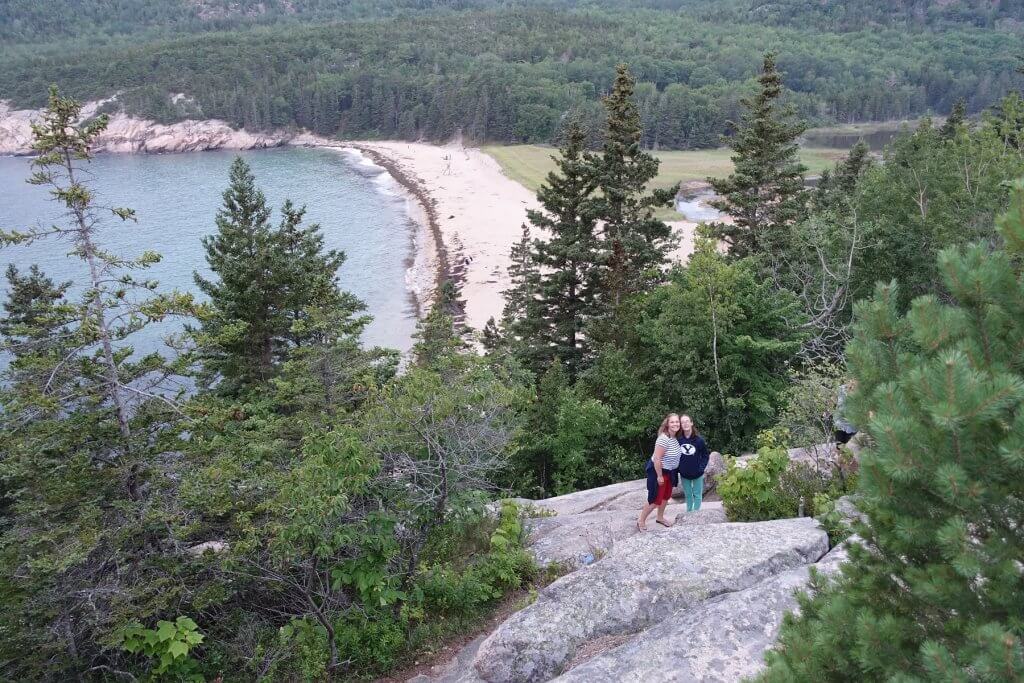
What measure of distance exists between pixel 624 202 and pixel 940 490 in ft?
66.1

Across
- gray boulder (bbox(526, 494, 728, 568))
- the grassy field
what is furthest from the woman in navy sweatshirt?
the grassy field

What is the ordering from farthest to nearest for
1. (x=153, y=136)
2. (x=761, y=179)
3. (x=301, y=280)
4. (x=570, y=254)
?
(x=153, y=136) < (x=761, y=179) < (x=570, y=254) < (x=301, y=280)

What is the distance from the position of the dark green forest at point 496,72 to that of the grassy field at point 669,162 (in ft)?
21.8

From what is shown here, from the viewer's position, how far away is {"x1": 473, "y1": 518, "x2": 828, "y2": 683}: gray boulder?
7.33 m

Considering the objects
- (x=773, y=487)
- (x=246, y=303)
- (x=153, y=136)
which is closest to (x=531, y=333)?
(x=246, y=303)

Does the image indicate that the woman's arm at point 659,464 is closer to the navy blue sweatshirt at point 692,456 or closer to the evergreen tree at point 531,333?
the navy blue sweatshirt at point 692,456

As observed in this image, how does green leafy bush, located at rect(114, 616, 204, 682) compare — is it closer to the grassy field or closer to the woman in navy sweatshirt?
the woman in navy sweatshirt

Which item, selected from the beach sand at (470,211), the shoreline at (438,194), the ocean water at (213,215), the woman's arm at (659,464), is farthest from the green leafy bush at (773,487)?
the ocean water at (213,215)

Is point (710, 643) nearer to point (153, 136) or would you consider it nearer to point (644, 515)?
point (644, 515)

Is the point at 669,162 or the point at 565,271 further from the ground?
the point at 565,271

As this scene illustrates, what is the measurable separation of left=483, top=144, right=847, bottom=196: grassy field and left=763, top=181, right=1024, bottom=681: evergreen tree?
2830 inches

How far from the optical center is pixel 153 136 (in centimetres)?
11606

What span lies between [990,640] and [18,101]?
154 m

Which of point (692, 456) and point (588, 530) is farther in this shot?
point (588, 530)
